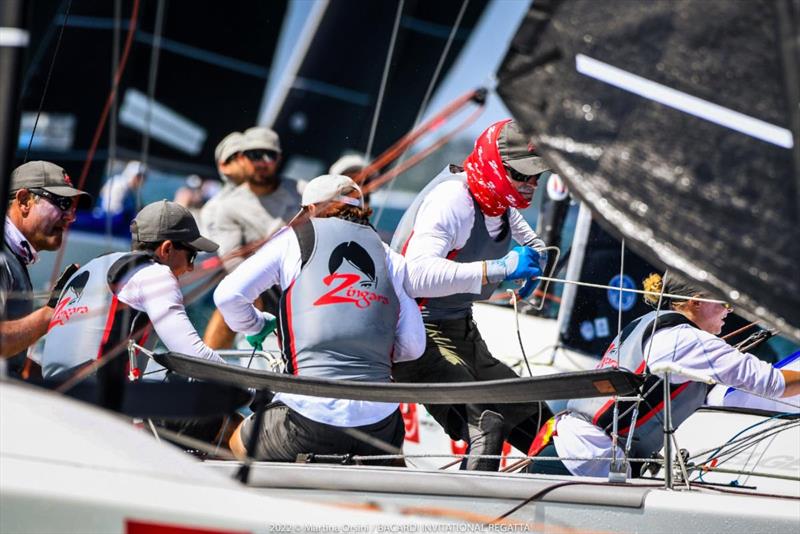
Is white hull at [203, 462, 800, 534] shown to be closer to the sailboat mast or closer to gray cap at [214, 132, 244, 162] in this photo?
gray cap at [214, 132, 244, 162]

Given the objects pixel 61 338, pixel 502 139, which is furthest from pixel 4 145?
pixel 502 139

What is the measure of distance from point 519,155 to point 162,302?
43.8 inches

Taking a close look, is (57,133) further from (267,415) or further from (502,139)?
(502,139)

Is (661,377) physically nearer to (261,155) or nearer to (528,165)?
(528,165)

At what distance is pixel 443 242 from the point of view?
3.35m

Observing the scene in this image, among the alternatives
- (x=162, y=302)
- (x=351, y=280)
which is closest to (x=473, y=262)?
(x=351, y=280)

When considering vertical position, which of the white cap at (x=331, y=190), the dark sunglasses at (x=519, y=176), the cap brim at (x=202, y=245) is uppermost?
the dark sunglasses at (x=519, y=176)

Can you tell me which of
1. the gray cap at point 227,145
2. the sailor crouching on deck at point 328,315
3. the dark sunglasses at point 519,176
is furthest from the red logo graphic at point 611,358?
the gray cap at point 227,145

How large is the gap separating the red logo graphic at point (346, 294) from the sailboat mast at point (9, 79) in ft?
4.31

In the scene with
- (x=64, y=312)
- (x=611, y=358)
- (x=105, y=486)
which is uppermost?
(x=611, y=358)

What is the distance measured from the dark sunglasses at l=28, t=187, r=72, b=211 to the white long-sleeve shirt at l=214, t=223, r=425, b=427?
495mm

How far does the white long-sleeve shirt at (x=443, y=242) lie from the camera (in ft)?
10.6

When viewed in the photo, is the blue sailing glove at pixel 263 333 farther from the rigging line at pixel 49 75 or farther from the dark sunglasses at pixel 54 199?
the rigging line at pixel 49 75

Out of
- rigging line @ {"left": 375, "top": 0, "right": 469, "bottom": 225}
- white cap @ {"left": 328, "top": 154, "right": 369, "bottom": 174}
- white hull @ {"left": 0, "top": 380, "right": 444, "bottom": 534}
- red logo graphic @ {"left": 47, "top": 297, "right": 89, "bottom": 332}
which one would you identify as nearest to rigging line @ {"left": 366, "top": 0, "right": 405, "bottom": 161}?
white cap @ {"left": 328, "top": 154, "right": 369, "bottom": 174}
